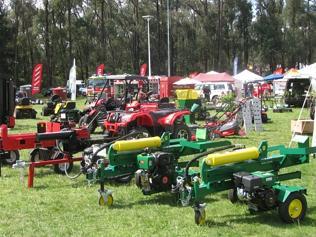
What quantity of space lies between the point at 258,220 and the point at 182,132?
24.1 ft

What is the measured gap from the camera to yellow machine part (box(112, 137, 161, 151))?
6.74 m

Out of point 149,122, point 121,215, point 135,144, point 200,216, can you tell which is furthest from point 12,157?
point 200,216

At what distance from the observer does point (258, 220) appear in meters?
5.77

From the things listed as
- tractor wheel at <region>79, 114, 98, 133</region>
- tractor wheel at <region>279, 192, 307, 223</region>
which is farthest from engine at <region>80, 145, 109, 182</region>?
tractor wheel at <region>79, 114, 98, 133</region>

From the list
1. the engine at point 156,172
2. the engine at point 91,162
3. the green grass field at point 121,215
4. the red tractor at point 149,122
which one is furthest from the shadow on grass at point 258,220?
the red tractor at point 149,122

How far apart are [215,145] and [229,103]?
10150 millimetres

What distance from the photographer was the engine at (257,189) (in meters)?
5.48

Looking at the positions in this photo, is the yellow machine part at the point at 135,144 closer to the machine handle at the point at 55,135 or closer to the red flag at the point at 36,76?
the machine handle at the point at 55,135

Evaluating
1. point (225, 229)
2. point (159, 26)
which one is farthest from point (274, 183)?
point (159, 26)

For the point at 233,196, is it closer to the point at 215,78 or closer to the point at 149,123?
the point at 149,123

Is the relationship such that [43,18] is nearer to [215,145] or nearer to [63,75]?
[63,75]

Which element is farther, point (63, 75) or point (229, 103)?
point (63, 75)

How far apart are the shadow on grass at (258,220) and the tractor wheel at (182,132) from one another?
22.5 ft

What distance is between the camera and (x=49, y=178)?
8.57 m
